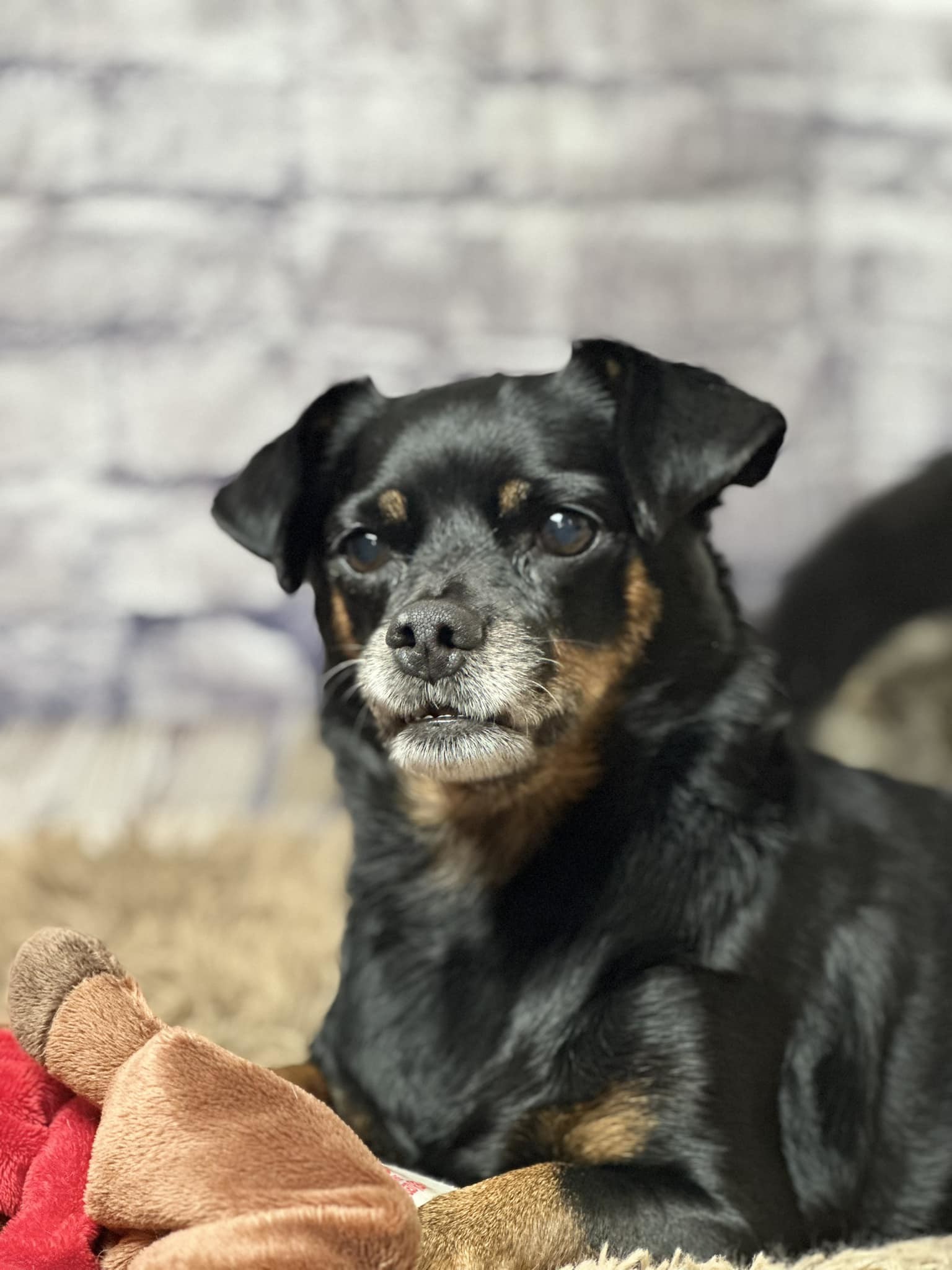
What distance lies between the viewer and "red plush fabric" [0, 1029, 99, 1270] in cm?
122

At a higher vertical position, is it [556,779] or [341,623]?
[341,623]

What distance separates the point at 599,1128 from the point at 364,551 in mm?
739

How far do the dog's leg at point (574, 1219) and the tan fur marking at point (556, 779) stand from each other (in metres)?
0.42

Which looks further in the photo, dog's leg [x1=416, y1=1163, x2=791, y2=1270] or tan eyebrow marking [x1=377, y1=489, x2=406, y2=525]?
tan eyebrow marking [x1=377, y1=489, x2=406, y2=525]

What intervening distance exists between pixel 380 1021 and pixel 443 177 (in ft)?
5.71

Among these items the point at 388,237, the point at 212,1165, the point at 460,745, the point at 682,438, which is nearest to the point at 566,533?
the point at 682,438

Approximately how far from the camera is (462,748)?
1559 millimetres

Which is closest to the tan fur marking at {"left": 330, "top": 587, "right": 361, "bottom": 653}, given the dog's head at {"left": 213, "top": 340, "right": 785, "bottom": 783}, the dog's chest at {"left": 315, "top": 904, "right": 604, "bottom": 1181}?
the dog's head at {"left": 213, "top": 340, "right": 785, "bottom": 783}

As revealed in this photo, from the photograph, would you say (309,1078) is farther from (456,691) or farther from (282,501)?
(282,501)

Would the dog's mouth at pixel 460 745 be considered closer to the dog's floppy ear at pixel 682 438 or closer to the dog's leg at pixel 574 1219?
the dog's floppy ear at pixel 682 438

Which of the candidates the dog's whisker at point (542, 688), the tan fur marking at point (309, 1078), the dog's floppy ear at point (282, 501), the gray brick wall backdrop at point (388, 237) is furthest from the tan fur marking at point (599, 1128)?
the gray brick wall backdrop at point (388, 237)

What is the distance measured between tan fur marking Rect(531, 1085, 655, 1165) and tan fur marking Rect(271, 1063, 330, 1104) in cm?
31

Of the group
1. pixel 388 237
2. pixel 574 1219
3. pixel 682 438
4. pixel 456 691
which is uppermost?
pixel 388 237

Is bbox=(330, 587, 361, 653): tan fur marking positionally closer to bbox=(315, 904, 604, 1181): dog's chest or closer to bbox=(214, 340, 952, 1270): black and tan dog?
bbox=(214, 340, 952, 1270): black and tan dog
